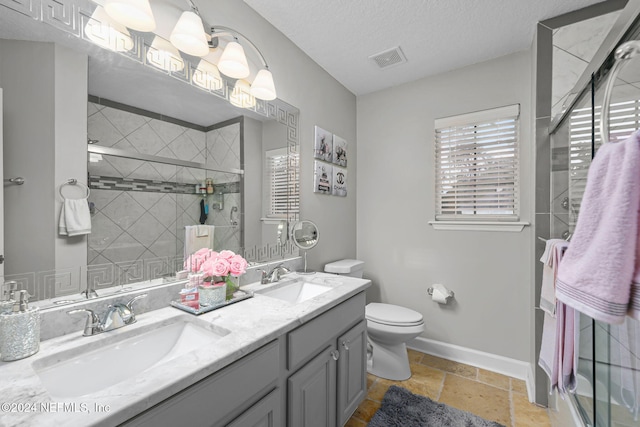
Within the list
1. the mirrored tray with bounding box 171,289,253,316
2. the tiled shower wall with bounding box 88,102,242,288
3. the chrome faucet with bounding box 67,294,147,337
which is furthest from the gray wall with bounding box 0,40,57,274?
the mirrored tray with bounding box 171,289,253,316

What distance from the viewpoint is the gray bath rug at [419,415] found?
1616mm

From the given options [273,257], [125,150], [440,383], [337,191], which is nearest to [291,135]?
[337,191]

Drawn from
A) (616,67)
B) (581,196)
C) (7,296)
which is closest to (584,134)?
(581,196)

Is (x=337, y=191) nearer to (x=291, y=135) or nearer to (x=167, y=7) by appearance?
(x=291, y=135)

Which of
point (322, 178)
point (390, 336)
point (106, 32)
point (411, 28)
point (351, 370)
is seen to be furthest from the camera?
point (322, 178)

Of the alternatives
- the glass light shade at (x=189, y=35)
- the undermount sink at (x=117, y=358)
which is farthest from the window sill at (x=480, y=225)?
the glass light shade at (x=189, y=35)

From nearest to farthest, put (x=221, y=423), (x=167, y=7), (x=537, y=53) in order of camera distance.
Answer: (x=221, y=423) < (x=167, y=7) < (x=537, y=53)

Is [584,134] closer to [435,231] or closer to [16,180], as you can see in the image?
[435,231]

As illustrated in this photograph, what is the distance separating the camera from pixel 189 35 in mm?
1241

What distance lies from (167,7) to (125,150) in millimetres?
712

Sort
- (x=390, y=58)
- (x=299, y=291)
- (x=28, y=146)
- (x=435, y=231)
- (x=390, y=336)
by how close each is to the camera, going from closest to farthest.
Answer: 1. (x=28, y=146)
2. (x=299, y=291)
3. (x=390, y=336)
4. (x=390, y=58)
5. (x=435, y=231)

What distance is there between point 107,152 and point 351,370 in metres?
1.58

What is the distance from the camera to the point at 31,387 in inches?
25.5

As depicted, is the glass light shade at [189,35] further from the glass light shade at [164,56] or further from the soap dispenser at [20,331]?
the soap dispenser at [20,331]
